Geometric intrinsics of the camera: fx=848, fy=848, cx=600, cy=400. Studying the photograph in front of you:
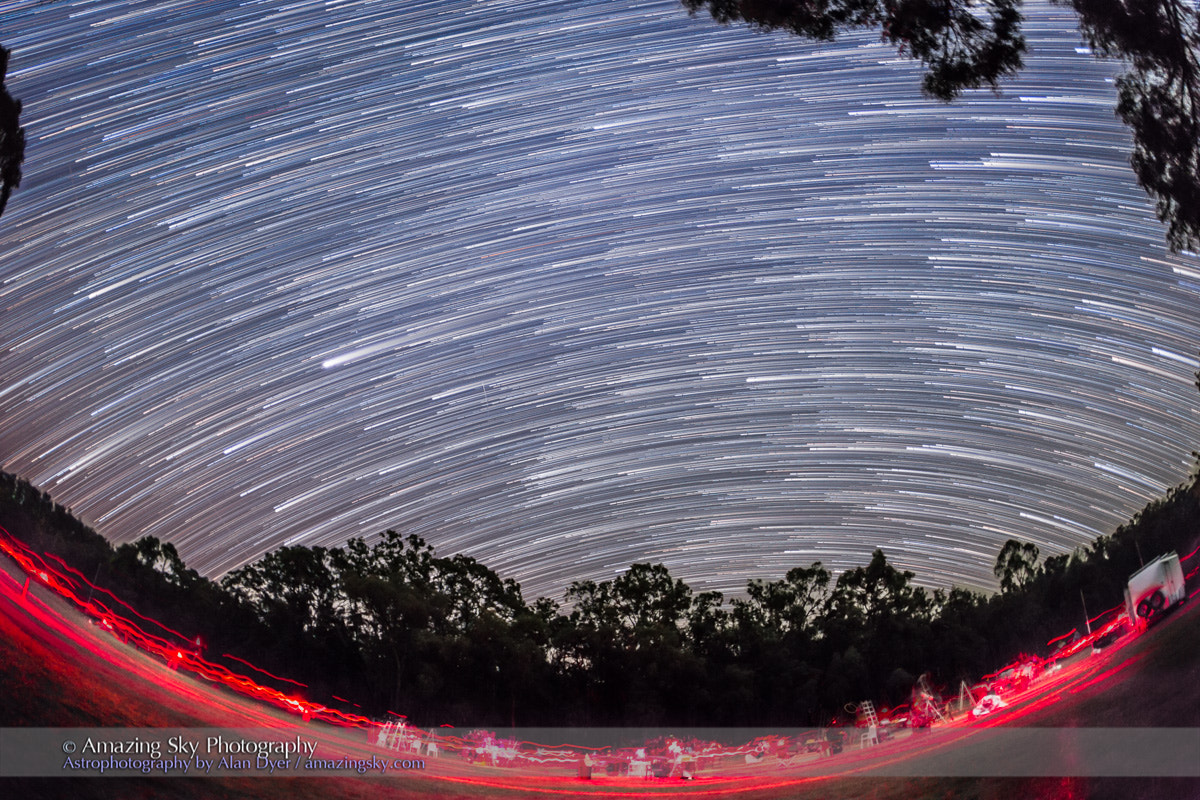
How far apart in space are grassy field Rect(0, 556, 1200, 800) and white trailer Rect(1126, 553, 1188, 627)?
51cm

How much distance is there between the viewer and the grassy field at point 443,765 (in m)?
10.1

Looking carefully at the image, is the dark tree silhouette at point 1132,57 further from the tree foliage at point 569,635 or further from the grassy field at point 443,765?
the tree foliage at point 569,635

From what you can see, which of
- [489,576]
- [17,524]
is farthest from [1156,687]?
[17,524]

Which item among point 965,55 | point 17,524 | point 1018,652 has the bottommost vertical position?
point 1018,652

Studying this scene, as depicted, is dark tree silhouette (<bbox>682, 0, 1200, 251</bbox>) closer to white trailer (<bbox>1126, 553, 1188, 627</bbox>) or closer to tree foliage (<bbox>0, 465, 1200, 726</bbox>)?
white trailer (<bbox>1126, 553, 1188, 627</bbox>)

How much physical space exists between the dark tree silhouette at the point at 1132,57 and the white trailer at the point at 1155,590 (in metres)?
7.72

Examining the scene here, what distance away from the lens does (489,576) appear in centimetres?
2756

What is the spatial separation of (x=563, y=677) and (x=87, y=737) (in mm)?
16606

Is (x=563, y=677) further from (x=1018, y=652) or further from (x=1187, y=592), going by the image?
(x=1187, y=592)

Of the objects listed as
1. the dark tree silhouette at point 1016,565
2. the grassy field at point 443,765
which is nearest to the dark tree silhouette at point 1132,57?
the grassy field at point 443,765

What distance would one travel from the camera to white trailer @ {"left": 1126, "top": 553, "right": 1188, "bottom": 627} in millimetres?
14367

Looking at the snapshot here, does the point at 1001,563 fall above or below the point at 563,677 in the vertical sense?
above

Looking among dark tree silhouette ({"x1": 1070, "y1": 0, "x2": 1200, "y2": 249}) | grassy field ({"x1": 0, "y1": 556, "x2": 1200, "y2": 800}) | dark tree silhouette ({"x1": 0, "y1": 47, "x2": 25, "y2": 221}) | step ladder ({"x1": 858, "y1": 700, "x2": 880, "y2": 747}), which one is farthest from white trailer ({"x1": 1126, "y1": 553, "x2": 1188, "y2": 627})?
dark tree silhouette ({"x1": 0, "y1": 47, "x2": 25, "y2": 221})

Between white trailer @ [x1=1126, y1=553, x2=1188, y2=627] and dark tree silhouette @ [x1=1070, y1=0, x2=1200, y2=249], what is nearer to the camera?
dark tree silhouette @ [x1=1070, y1=0, x2=1200, y2=249]
